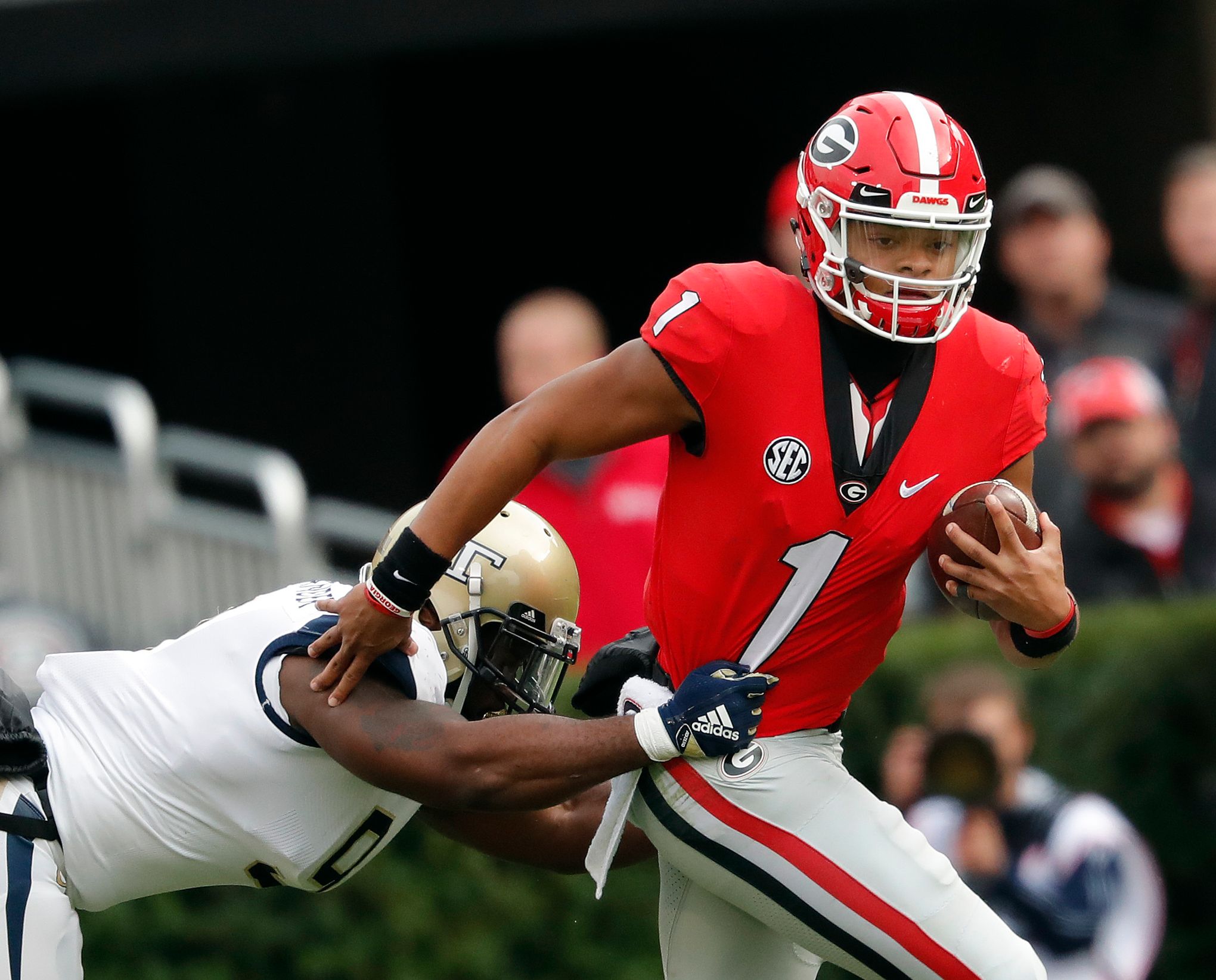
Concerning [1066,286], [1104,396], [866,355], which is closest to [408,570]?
[866,355]

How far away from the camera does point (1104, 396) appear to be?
22.4ft

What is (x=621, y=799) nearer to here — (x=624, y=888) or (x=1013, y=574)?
(x=1013, y=574)

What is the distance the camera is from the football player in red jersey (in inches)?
143

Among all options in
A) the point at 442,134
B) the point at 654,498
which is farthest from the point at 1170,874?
the point at 442,134

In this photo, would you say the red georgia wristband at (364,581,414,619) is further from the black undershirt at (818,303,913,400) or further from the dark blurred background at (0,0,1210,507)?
the dark blurred background at (0,0,1210,507)

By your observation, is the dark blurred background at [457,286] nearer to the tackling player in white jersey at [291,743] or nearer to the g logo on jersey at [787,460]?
the tackling player in white jersey at [291,743]

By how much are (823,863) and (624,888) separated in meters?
2.67

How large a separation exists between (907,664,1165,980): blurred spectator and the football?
2280 mm

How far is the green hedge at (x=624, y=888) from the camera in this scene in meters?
6.21

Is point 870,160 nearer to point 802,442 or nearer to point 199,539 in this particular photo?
point 802,442

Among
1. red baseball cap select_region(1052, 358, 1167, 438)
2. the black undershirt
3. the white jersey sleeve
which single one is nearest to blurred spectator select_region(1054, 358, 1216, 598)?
red baseball cap select_region(1052, 358, 1167, 438)

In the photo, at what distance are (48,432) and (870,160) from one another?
775 centimetres

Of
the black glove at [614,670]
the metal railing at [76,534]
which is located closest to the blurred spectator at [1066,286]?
the metal railing at [76,534]

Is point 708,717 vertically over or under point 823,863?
over
